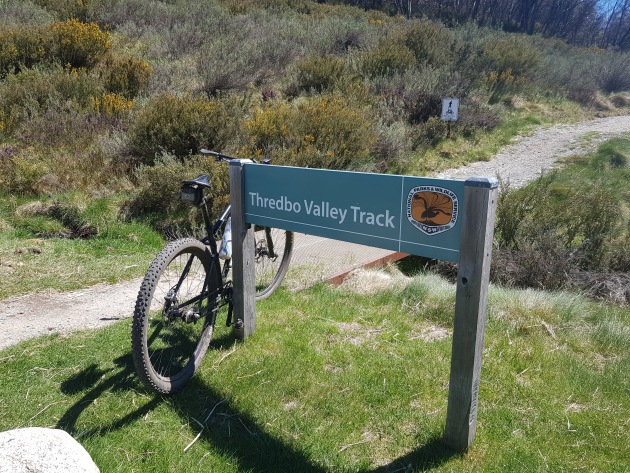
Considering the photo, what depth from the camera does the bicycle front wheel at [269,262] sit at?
4953 millimetres

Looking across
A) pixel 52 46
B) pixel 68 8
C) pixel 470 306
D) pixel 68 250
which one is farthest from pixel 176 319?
pixel 68 8

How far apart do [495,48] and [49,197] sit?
19.6m

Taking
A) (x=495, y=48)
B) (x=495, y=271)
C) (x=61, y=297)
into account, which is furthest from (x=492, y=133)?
(x=61, y=297)

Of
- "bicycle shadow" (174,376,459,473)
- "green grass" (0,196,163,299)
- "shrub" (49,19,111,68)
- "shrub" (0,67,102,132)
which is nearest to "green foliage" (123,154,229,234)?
"green grass" (0,196,163,299)

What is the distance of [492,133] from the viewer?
15812 mm

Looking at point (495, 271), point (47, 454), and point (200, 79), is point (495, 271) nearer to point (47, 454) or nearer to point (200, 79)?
point (47, 454)

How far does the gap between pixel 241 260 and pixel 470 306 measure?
68.6 inches

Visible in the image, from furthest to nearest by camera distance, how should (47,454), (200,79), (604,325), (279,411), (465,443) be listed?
(200,79) → (604,325) → (279,411) → (465,443) → (47,454)

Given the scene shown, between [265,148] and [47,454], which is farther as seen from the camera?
[265,148]

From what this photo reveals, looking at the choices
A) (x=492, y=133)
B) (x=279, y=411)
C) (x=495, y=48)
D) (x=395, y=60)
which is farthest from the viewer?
(x=495, y=48)

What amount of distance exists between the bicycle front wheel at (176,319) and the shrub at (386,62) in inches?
553

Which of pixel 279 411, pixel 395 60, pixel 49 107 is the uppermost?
pixel 395 60

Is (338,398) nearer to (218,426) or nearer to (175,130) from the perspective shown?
(218,426)

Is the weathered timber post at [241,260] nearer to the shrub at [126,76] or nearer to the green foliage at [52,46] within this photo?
the shrub at [126,76]
